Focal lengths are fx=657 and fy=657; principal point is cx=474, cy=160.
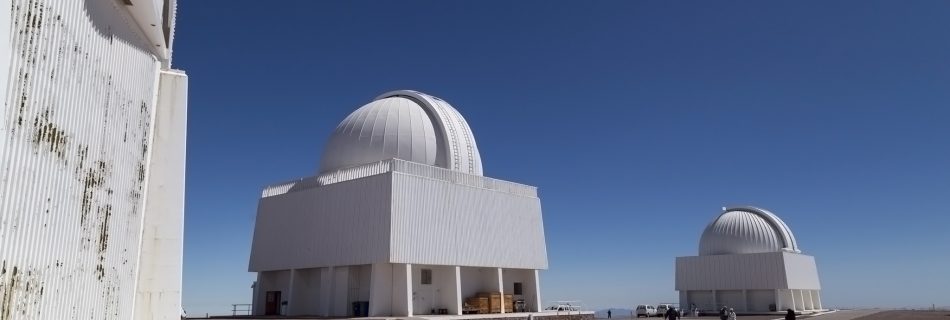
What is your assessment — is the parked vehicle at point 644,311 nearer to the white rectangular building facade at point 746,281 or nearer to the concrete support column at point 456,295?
the white rectangular building facade at point 746,281

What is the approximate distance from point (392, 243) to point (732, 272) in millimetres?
37718

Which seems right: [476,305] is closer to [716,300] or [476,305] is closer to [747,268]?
[747,268]

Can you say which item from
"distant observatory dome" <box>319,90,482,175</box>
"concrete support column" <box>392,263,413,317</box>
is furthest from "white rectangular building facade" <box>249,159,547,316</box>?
"distant observatory dome" <box>319,90,482,175</box>

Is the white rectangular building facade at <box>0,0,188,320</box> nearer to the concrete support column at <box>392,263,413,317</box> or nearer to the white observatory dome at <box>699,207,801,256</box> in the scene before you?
the concrete support column at <box>392,263,413,317</box>

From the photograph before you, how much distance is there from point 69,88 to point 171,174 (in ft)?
25.8

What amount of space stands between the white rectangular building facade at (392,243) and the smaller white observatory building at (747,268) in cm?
2580

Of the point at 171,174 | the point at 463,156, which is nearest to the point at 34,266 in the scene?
the point at 171,174

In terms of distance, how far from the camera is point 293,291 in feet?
113

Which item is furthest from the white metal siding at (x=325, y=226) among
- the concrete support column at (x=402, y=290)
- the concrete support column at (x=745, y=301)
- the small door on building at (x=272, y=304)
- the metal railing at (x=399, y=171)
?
the concrete support column at (x=745, y=301)

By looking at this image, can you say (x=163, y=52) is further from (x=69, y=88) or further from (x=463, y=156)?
(x=463, y=156)

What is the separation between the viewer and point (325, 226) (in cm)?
3331

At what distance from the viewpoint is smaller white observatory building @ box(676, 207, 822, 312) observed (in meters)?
55.1

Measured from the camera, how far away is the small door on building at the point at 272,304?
118 feet

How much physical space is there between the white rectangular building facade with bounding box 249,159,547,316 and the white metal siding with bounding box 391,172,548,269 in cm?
6
